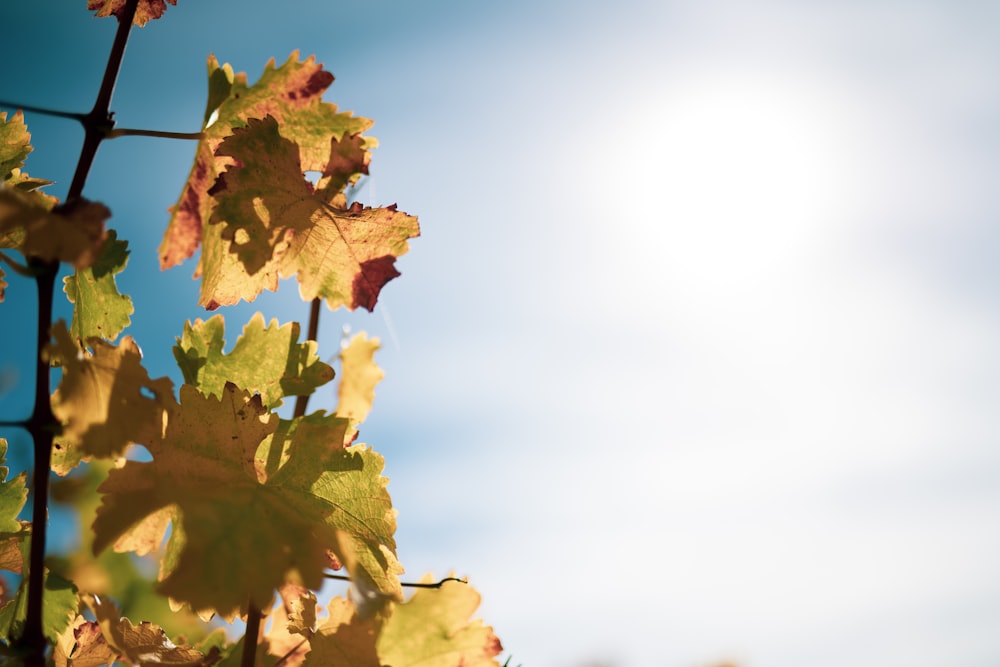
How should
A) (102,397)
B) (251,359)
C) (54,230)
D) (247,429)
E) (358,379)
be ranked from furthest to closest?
(358,379), (251,359), (247,429), (102,397), (54,230)

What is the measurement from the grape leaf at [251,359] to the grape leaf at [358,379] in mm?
134

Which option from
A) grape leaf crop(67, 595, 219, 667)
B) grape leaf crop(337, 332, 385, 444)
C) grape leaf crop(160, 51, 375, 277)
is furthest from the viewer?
grape leaf crop(337, 332, 385, 444)

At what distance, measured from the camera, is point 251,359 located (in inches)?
32.3

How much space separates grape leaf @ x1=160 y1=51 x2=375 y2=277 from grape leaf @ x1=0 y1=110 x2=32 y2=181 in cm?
19

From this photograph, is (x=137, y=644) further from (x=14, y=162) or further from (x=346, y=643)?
(x=14, y=162)

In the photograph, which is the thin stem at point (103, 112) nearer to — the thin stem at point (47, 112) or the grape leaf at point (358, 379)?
the thin stem at point (47, 112)

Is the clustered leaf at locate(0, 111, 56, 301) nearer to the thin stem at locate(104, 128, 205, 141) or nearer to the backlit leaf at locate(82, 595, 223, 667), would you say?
the thin stem at locate(104, 128, 205, 141)

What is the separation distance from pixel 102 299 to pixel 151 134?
7.7 inches

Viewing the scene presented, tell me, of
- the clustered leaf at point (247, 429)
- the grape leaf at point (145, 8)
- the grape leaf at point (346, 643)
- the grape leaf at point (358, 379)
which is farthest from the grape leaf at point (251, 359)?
the grape leaf at point (145, 8)

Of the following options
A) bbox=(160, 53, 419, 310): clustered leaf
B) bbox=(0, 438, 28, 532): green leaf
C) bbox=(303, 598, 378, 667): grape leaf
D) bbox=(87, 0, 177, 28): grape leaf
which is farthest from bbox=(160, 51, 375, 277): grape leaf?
bbox=(303, 598, 378, 667): grape leaf

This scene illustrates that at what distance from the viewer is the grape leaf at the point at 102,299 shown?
772 millimetres

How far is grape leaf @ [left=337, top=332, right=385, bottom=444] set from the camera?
95 cm

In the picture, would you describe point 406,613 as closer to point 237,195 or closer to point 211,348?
point 211,348

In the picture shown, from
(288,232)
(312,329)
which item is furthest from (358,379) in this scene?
(288,232)
